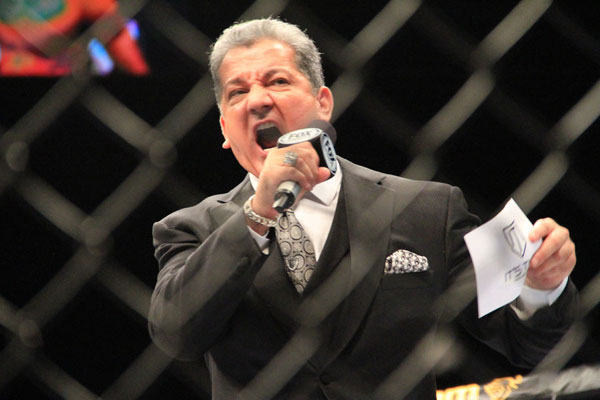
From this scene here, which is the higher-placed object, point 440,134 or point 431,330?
point 440,134

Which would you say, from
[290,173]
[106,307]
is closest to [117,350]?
[106,307]

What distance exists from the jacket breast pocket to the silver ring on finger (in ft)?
1.11

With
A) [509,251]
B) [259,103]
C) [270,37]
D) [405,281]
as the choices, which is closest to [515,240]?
[509,251]

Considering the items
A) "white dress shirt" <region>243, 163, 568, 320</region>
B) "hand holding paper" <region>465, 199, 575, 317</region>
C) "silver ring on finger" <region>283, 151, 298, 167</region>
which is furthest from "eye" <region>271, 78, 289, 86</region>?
"hand holding paper" <region>465, 199, 575, 317</region>

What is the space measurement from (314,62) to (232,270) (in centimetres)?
51

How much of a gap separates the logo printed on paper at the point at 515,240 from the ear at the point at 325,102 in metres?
0.51

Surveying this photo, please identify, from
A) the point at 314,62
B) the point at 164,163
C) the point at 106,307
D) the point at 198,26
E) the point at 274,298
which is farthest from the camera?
the point at 106,307

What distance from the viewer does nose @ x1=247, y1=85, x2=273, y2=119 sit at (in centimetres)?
135

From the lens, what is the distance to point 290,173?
3.38ft

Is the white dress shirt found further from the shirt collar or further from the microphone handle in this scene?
the microphone handle

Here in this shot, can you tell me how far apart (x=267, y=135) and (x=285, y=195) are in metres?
0.36

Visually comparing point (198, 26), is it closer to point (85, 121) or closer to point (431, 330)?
point (85, 121)

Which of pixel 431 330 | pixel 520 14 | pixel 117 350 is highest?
pixel 520 14

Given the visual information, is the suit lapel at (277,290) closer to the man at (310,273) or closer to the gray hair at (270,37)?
the man at (310,273)
